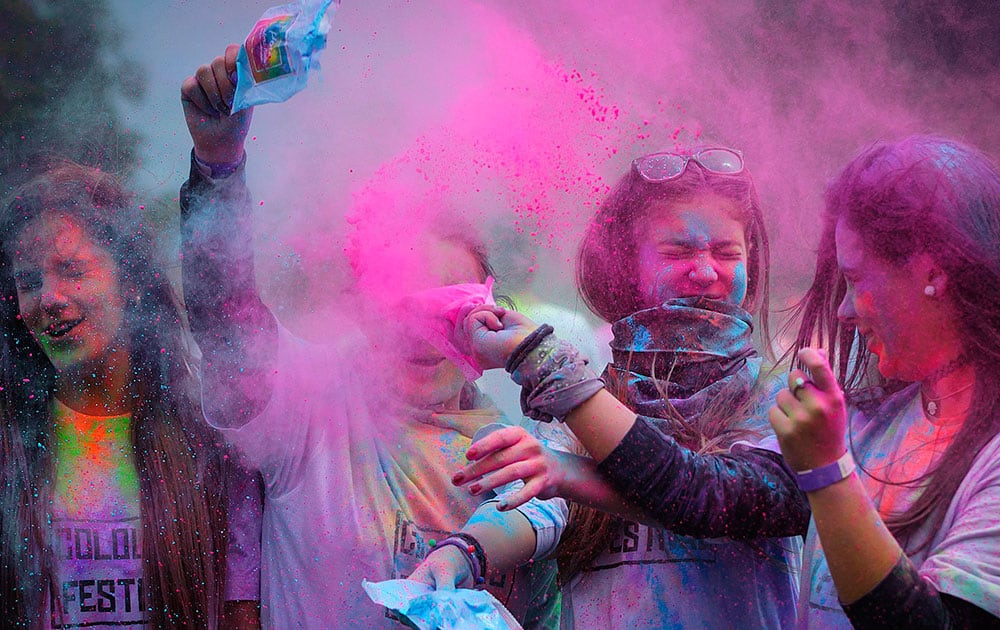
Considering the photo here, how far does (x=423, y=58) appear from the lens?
1.95m

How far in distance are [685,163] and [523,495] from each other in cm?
72

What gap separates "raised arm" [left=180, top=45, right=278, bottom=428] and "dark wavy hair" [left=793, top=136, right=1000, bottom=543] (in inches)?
41.0

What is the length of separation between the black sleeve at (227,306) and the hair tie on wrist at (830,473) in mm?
1051

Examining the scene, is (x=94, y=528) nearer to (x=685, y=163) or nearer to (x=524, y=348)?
(x=524, y=348)

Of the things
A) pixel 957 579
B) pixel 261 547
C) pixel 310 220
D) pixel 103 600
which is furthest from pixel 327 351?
pixel 957 579

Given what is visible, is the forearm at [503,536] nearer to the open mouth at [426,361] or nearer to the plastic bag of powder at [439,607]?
the plastic bag of powder at [439,607]

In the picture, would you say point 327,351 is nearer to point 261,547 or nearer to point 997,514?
point 261,547

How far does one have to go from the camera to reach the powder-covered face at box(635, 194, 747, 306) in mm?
1650

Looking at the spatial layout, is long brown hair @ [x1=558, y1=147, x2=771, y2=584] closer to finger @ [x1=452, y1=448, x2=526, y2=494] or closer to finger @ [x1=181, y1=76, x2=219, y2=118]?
finger @ [x1=452, y1=448, x2=526, y2=494]

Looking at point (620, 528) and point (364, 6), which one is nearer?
point (620, 528)

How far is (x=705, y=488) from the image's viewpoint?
137cm

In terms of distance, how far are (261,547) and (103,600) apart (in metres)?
0.30

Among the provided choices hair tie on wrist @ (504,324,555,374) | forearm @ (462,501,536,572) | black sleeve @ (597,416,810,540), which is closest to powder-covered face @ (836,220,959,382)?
black sleeve @ (597,416,810,540)

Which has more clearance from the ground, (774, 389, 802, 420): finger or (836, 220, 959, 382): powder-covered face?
A: (836, 220, 959, 382): powder-covered face
